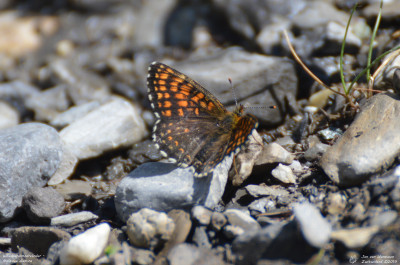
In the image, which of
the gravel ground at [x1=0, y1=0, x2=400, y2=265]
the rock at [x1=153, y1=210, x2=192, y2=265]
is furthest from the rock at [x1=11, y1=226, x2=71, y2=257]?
the rock at [x1=153, y1=210, x2=192, y2=265]

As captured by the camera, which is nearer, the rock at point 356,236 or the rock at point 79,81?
the rock at point 356,236

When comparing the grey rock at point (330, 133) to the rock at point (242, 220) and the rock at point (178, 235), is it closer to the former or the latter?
the rock at point (242, 220)

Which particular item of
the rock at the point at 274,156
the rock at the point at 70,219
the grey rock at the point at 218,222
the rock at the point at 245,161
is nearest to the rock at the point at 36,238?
the rock at the point at 70,219

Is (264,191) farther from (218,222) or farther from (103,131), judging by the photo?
(103,131)

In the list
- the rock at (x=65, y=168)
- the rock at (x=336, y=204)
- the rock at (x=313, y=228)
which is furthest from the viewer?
the rock at (x=65, y=168)

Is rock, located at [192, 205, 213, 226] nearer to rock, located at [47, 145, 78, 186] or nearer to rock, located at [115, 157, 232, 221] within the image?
rock, located at [115, 157, 232, 221]
